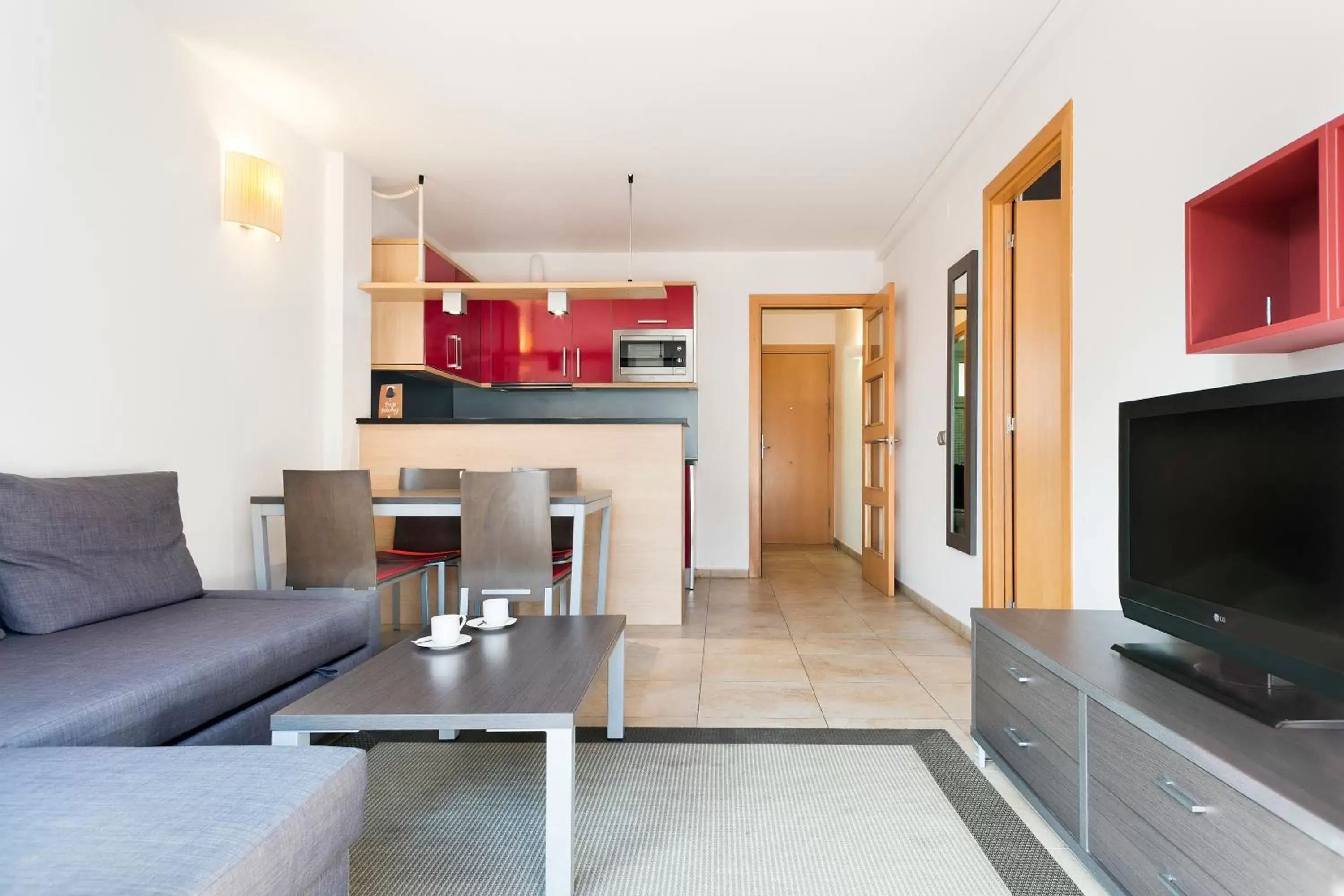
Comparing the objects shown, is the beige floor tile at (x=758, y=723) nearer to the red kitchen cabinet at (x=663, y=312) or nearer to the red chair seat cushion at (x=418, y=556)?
the red chair seat cushion at (x=418, y=556)

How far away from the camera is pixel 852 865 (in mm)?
1681

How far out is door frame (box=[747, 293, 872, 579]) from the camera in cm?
586

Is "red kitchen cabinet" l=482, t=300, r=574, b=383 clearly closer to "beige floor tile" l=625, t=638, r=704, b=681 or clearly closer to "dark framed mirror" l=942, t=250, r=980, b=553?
"beige floor tile" l=625, t=638, r=704, b=681

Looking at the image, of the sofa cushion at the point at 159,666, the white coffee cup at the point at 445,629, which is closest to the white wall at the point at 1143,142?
the white coffee cup at the point at 445,629

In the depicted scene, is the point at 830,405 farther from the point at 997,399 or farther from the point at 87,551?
the point at 87,551

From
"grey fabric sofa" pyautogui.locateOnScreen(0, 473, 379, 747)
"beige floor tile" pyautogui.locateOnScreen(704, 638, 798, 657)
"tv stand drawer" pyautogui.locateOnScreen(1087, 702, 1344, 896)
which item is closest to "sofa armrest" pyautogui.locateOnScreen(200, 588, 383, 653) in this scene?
"grey fabric sofa" pyautogui.locateOnScreen(0, 473, 379, 747)

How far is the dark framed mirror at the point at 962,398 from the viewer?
3.75 m

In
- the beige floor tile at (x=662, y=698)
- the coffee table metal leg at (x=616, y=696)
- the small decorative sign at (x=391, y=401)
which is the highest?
the small decorative sign at (x=391, y=401)

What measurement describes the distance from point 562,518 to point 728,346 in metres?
2.40

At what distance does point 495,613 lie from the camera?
88.0 inches

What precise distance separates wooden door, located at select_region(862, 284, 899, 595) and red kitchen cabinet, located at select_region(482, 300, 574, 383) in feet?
7.18

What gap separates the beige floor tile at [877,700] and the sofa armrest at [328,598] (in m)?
1.56

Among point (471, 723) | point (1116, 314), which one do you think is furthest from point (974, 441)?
point (471, 723)

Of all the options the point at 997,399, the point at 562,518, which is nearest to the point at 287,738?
the point at 562,518
